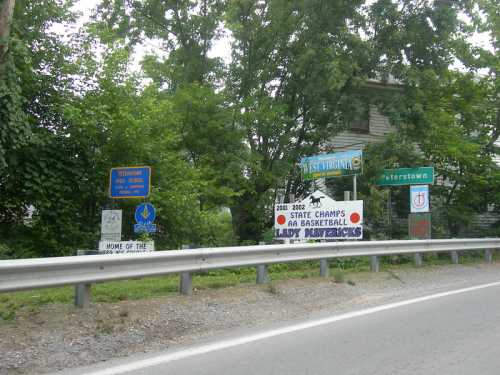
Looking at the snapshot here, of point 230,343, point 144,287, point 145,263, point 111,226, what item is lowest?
point 230,343

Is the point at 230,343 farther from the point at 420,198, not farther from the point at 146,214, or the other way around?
the point at 420,198

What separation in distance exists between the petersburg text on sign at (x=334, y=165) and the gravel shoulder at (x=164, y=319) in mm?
4614

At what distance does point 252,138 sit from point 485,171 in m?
8.83

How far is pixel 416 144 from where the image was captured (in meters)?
20.1

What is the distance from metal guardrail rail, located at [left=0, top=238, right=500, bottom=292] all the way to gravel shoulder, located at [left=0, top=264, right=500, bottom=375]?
0.44 metres

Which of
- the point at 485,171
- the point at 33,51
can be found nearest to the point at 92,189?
the point at 33,51

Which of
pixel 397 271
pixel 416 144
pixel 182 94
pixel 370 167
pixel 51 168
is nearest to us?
pixel 397 271

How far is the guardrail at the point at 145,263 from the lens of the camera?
5.77 m

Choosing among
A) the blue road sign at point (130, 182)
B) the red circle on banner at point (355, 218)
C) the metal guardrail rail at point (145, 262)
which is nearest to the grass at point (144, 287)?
the metal guardrail rail at point (145, 262)

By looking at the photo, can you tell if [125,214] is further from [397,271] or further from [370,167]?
[370,167]

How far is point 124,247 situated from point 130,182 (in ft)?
5.46

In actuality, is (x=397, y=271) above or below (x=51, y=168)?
below

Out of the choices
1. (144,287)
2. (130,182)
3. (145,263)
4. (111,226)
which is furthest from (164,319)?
(130,182)

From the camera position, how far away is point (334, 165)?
50.0 feet
